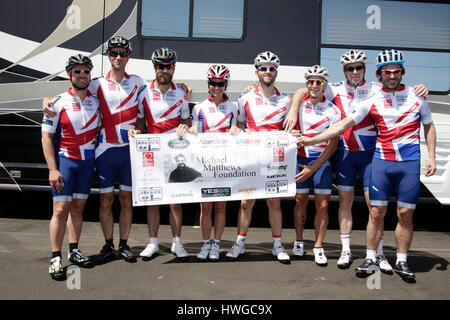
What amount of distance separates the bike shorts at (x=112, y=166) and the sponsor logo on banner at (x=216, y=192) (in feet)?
2.79

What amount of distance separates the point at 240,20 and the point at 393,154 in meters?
2.85

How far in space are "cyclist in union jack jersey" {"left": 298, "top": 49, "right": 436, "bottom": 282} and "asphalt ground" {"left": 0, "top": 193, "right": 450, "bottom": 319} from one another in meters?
0.40

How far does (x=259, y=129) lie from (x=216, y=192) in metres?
0.87

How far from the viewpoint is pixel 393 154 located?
447 centimetres

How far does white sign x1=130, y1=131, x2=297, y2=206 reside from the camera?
4816 millimetres

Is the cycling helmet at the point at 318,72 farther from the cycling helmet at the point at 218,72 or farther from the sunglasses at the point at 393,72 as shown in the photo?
the cycling helmet at the point at 218,72

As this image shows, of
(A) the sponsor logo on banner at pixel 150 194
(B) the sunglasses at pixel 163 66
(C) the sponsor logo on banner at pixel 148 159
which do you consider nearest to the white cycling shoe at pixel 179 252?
(A) the sponsor logo on banner at pixel 150 194

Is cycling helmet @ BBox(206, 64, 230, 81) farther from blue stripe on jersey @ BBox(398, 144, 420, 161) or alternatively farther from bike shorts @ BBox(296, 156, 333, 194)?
blue stripe on jersey @ BBox(398, 144, 420, 161)

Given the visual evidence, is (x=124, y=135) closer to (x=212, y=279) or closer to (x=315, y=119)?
→ (x=212, y=279)

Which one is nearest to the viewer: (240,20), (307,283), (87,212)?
(307,283)

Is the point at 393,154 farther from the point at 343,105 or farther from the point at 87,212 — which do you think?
the point at 87,212

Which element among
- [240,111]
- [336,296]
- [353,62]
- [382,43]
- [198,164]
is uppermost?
[382,43]

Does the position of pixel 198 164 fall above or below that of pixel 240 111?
below
